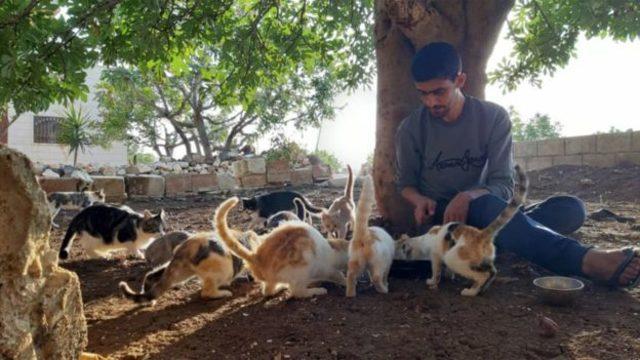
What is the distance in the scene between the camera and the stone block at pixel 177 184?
1235 centimetres

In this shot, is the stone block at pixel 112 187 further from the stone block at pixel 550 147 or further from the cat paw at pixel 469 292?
the stone block at pixel 550 147

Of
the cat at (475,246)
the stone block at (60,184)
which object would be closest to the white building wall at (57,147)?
the stone block at (60,184)

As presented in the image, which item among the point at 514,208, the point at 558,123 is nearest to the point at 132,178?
the point at 514,208

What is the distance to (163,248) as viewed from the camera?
15.8ft

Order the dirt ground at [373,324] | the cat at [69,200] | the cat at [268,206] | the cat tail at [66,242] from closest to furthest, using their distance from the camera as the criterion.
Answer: the dirt ground at [373,324], the cat tail at [66,242], the cat at [268,206], the cat at [69,200]

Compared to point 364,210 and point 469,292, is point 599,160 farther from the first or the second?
point 364,210

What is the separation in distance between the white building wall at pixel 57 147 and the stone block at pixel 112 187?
9011 millimetres

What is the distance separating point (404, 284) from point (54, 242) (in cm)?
499

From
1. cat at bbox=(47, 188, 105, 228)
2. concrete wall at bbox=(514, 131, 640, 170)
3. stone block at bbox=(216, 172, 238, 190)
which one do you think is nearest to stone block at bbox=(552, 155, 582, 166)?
concrete wall at bbox=(514, 131, 640, 170)

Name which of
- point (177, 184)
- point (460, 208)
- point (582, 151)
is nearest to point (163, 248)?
point (460, 208)

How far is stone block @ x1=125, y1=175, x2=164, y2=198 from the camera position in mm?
11469

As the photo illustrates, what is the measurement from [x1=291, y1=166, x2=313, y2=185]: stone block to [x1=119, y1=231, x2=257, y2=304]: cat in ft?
34.9

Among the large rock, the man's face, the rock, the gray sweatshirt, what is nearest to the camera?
the large rock

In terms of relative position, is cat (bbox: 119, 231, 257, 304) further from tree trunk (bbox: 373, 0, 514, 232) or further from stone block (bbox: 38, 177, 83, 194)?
stone block (bbox: 38, 177, 83, 194)
